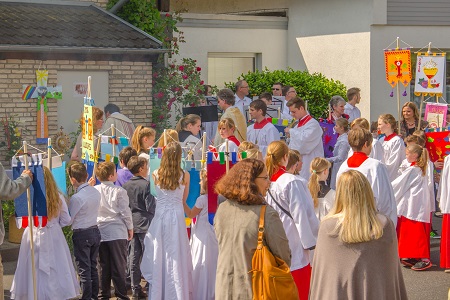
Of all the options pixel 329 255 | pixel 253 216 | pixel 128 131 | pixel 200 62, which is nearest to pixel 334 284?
pixel 329 255

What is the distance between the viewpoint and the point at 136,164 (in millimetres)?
10070

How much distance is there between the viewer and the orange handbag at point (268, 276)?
6520 millimetres

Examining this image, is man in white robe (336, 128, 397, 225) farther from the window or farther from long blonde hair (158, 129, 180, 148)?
the window

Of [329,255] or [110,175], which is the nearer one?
[329,255]

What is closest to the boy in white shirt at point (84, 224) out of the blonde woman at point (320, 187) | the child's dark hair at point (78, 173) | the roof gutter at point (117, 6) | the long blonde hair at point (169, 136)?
the child's dark hair at point (78, 173)

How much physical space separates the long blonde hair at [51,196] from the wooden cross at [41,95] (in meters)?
7.14

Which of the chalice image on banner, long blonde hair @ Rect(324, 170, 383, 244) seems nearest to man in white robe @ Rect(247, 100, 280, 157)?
the chalice image on banner

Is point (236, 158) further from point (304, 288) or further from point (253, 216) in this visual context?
point (253, 216)

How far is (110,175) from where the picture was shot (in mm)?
9891

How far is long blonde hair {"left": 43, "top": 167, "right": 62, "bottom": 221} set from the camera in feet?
29.9

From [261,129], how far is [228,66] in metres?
8.71

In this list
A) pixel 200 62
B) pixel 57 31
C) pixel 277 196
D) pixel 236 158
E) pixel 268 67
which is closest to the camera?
pixel 277 196

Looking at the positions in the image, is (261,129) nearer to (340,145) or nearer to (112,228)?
(340,145)

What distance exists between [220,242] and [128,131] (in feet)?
24.2
